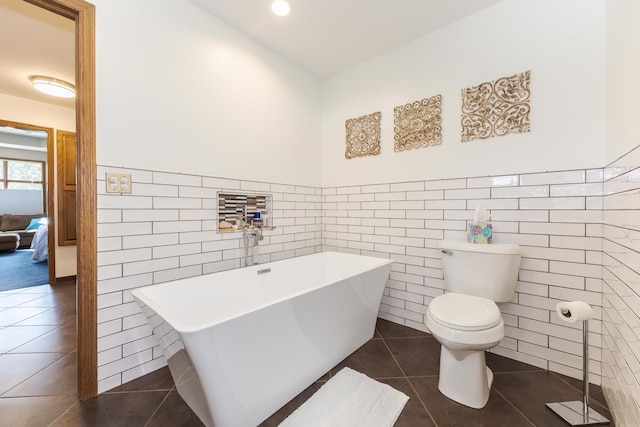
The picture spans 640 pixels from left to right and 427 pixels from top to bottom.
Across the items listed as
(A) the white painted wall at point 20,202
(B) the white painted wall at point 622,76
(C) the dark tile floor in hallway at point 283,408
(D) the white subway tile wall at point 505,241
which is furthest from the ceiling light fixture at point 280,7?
(A) the white painted wall at point 20,202

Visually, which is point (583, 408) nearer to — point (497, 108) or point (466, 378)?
point (466, 378)

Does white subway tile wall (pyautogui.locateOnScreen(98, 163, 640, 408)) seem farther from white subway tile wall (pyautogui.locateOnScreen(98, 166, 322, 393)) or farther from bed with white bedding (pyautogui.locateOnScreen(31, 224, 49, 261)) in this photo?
bed with white bedding (pyautogui.locateOnScreen(31, 224, 49, 261))

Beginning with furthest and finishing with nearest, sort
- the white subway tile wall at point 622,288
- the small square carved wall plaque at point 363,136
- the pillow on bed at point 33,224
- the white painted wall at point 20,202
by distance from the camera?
the white painted wall at point 20,202 < the pillow on bed at point 33,224 < the small square carved wall plaque at point 363,136 < the white subway tile wall at point 622,288

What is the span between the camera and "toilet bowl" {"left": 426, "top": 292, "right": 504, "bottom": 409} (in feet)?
4.26

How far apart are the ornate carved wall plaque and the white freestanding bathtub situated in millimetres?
1275

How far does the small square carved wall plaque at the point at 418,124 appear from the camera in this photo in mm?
2127

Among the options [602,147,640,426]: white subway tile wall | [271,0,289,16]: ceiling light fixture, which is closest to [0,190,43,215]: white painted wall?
[271,0,289,16]: ceiling light fixture

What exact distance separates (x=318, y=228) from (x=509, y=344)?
6.34ft

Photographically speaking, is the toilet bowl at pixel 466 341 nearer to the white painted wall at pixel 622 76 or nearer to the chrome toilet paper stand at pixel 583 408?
the chrome toilet paper stand at pixel 583 408

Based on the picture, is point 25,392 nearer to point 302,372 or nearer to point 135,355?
point 135,355

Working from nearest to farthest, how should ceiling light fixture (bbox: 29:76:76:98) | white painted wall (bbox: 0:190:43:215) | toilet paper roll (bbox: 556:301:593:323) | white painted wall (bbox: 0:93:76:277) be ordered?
1. toilet paper roll (bbox: 556:301:593:323)
2. ceiling light fixture (bbox: 29:76:76:98)
3. white painted wall (bbox: 0:93:76:277)
4. white painted wall (bbox: 0:190:43:215)

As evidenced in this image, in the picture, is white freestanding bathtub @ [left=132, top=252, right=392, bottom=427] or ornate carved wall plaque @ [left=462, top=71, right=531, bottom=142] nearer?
white freestanding bathtub @ [left=132, top=252, right=392, bottom=427]

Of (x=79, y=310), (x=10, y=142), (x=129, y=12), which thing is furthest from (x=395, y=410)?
(x=10, y=142)

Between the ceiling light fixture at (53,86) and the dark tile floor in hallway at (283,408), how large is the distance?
2.61m
